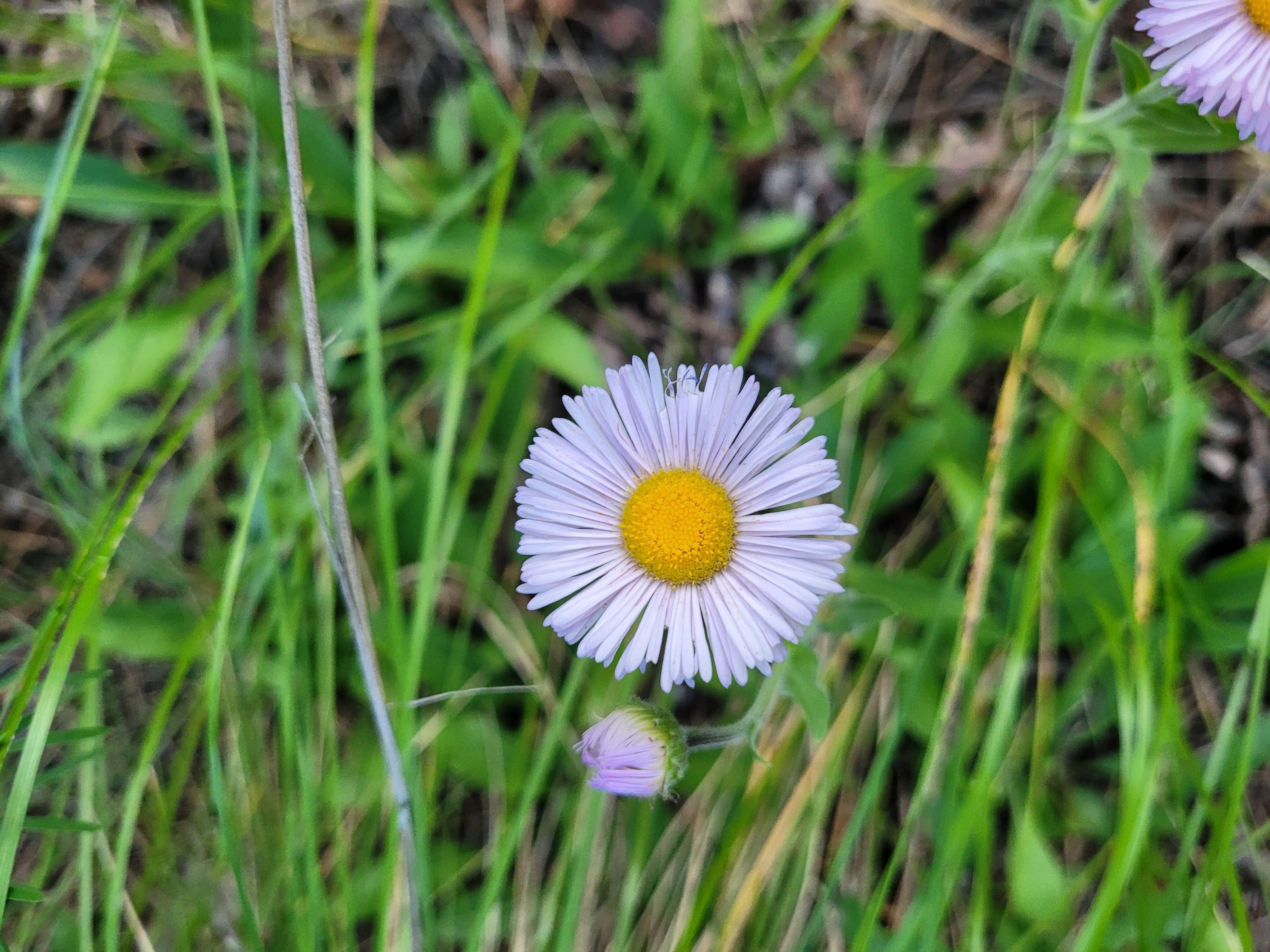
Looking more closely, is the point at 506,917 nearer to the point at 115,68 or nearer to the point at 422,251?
the point at 422,251

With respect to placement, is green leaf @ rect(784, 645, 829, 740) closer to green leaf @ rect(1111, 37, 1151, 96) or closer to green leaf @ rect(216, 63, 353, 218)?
green leaf @ rect(1111, 37, 1151, 96)

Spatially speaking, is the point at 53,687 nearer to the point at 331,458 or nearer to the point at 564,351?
the point at 331,458

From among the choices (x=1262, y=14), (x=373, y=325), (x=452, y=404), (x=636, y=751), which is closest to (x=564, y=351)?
(x=452, y=404)

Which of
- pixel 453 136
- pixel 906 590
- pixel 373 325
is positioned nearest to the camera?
pixel 373 325

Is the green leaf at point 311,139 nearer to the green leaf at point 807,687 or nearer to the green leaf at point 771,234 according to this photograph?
the green leaf at point 771,234

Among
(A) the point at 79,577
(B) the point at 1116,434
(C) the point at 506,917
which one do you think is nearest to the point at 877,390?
(B) the point at 1116,434

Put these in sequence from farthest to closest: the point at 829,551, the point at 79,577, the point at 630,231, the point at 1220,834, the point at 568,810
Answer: the point at 630,231 < the point at 568,810 < the point at 79,577 < the point at 1220,834 < the point at 829,551

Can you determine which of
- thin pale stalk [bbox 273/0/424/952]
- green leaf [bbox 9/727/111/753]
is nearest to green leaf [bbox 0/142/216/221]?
thin pale stalk [bbox 273/0/424/952]
